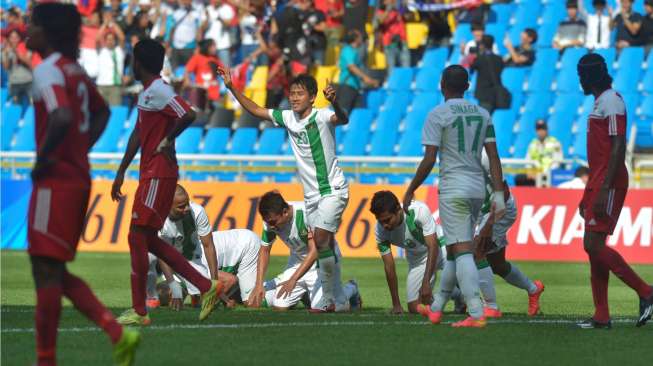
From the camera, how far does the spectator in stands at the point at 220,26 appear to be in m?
30.8

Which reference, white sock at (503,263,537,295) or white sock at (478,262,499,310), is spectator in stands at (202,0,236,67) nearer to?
white sock at (503,263,537,295)

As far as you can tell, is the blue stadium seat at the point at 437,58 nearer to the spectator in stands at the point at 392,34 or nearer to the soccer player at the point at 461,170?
the spectator in stands at the point at 392,34

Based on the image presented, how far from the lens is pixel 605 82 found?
11547 millimetres

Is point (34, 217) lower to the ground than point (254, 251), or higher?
higher

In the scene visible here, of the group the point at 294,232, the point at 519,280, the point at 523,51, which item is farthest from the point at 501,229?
the point at 523,51

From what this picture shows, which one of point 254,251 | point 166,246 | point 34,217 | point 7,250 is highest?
point 34,217

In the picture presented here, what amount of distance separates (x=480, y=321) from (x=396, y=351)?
1.69 meters

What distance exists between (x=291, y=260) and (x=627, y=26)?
14312 millimetres

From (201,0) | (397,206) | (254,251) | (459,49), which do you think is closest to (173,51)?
(201,0)

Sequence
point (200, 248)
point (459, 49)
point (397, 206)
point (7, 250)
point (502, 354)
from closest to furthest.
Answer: point (502, 354) → point (397, 206) → point (200, 248) → point (7, 250) → point (459, 49)

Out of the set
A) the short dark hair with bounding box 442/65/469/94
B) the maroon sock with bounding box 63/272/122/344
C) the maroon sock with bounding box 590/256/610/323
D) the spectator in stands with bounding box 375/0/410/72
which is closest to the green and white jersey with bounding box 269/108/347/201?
the short dark hair with bounding box 442/65/469/94

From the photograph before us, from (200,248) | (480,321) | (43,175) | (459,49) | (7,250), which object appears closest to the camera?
(43,175)

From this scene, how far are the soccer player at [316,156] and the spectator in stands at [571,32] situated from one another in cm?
1576

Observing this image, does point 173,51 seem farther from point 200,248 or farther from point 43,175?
point 43,175
